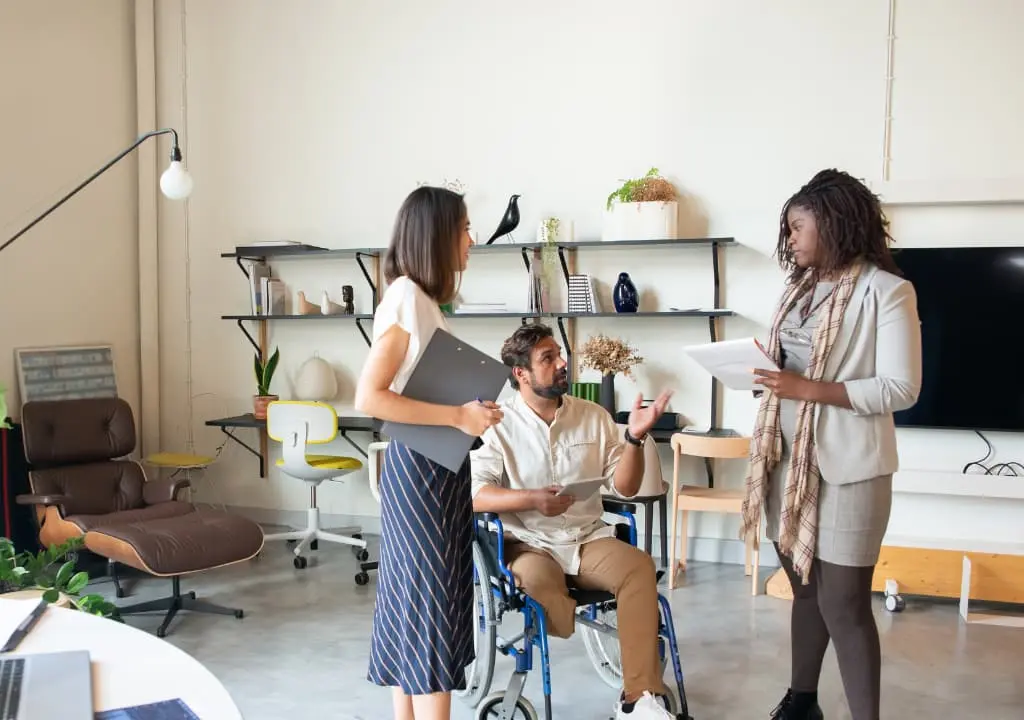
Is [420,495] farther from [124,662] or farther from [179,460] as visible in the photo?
[179,460]

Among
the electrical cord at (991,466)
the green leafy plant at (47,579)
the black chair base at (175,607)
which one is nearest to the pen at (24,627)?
the green leafy plant at (47,579)

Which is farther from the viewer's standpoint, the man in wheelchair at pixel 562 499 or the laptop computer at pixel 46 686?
the man in wheelchair at pixel 562 499

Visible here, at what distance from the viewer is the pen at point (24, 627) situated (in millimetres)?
1264

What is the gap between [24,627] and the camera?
133 cm

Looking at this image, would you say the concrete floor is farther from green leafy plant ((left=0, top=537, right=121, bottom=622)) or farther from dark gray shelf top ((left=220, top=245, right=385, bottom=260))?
dark gray shelf top ((left=220, top=245, right=385, bottom=260))

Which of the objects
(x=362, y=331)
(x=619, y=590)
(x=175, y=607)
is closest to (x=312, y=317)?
(x=362, y=331)

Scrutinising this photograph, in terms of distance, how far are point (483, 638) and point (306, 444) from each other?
7.39 feet

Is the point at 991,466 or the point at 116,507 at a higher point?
the point at 991,466

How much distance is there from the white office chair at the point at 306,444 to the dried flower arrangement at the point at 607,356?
1316 mm

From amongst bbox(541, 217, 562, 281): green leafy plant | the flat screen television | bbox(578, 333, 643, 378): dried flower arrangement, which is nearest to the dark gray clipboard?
bbox(578, 333, 643, 378): dried flower arrangement

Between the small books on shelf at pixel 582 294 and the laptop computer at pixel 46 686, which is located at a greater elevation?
the small books on shelf at pixel 582 294

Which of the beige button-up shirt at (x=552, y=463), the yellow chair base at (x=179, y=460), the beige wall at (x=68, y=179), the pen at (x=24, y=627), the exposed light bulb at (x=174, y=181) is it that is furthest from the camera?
the yellow chair base at (x=179, y=460)

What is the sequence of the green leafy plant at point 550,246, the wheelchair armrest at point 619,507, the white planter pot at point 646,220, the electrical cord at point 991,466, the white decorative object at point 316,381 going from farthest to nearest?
the white decorative object at point 316,381 → the green leafy plant at point 550,246 → the white planter pot at point 646,220 → the electrical cord at point 991,466 → the wheelchair armrest at point 619,507

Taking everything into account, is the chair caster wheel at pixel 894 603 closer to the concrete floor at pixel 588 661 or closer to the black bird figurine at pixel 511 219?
the concrete floor at pixel 588 661
